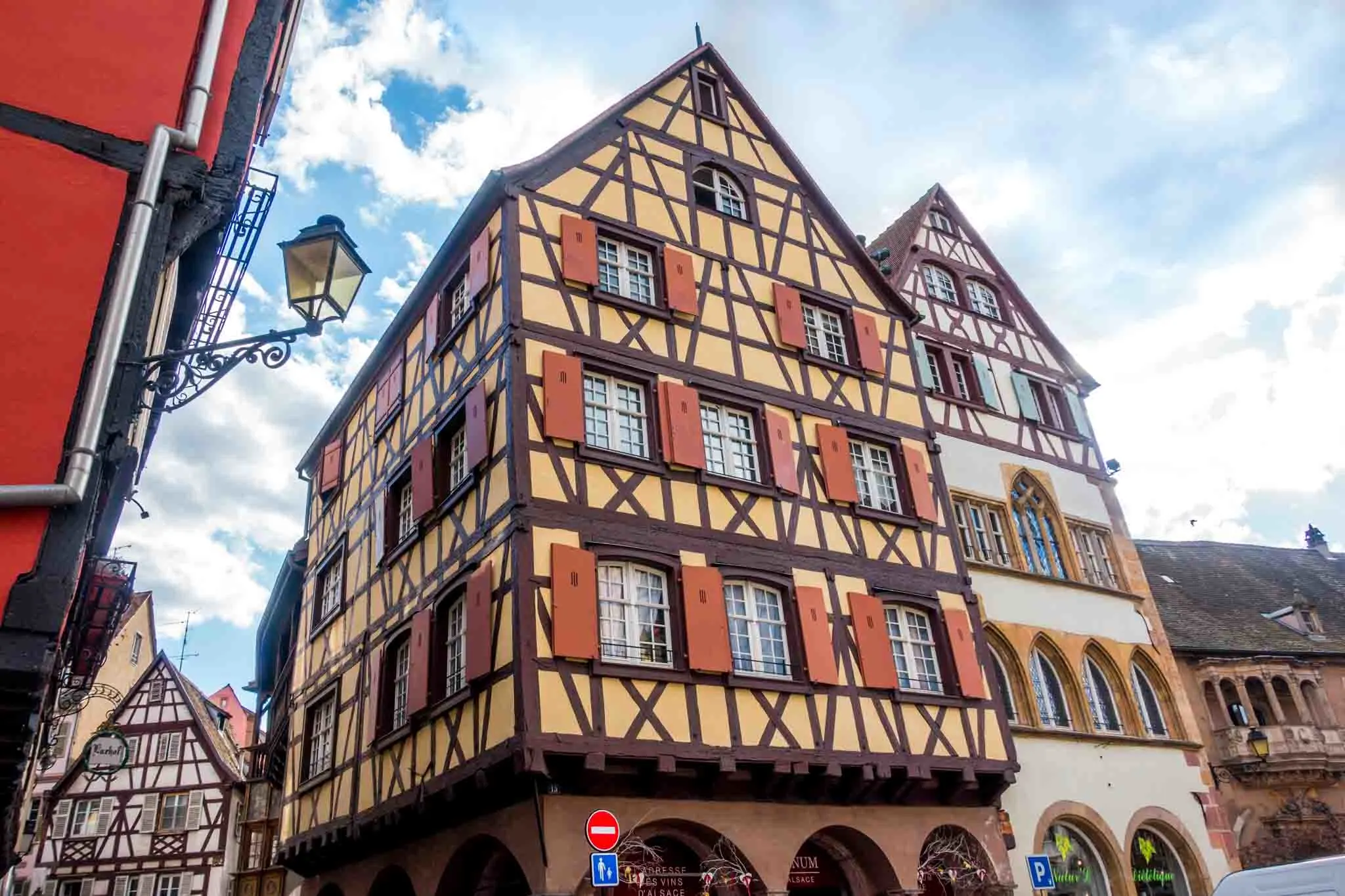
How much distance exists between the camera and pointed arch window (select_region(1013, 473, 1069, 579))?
18.7 metres

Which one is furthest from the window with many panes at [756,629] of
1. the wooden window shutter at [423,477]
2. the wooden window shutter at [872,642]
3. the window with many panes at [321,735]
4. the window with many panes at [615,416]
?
the window with many panes at [321,735]

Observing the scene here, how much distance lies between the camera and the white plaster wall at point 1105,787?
49.8ft

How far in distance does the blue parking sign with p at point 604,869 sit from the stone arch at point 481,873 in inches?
111

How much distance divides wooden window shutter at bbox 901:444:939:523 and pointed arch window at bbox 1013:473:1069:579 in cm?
313

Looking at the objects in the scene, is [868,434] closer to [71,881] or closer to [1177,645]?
[1177,645]

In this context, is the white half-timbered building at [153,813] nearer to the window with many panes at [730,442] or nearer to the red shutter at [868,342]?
the window with many panes at [730,442]

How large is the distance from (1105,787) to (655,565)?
30.5ft

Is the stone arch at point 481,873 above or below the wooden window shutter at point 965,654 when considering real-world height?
below

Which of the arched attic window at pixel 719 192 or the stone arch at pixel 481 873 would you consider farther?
the arched attic window at pixel 719 192

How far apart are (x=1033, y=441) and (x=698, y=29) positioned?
10.3m

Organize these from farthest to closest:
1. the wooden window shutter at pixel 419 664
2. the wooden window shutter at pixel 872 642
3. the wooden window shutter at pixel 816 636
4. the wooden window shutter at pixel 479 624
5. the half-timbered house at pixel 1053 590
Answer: the half-timbered house at pixel 1053 590 → the wooden window shutter at pixel 872 642 → the wooden window shutter at pixel 816 636 → the wooden window shutter at pixel 419 664 → the wooden window shutter at pixel 479 624

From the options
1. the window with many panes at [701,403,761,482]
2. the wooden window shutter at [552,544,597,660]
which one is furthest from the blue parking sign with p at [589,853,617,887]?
the window with many panes at [701,403,761,482]

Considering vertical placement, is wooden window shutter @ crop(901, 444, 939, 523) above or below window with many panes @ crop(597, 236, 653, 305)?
below

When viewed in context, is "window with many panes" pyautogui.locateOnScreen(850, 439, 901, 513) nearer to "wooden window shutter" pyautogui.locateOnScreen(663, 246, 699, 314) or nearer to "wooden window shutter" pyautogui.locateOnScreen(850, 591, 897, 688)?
"wooden window shutter" pyautogui.locateOnScreen(850, 591, 897, 688)
